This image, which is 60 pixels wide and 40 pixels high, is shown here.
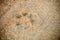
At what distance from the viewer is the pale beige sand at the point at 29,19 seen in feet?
3.65

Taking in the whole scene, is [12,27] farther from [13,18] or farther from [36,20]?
[36,20]

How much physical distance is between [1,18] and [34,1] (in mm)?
332

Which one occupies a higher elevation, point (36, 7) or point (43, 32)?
point (36, 7)

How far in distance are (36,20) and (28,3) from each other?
0.65ft

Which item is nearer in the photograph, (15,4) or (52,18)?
(52,18)

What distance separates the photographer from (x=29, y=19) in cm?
121

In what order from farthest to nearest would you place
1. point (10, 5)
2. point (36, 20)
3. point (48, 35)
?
point (10, 5) → point (36, 20) → point (48, 35)

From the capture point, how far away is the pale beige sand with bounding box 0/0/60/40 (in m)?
1.11

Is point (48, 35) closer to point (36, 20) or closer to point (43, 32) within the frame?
point (43, 32)

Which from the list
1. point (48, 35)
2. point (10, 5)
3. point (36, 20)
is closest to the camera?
point (48, 35)

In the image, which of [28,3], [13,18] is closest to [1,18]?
[13,18]

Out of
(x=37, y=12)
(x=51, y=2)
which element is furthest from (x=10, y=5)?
(x=51, y=2)

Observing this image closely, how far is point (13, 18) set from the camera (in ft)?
4.00

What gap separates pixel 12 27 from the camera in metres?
1.17
